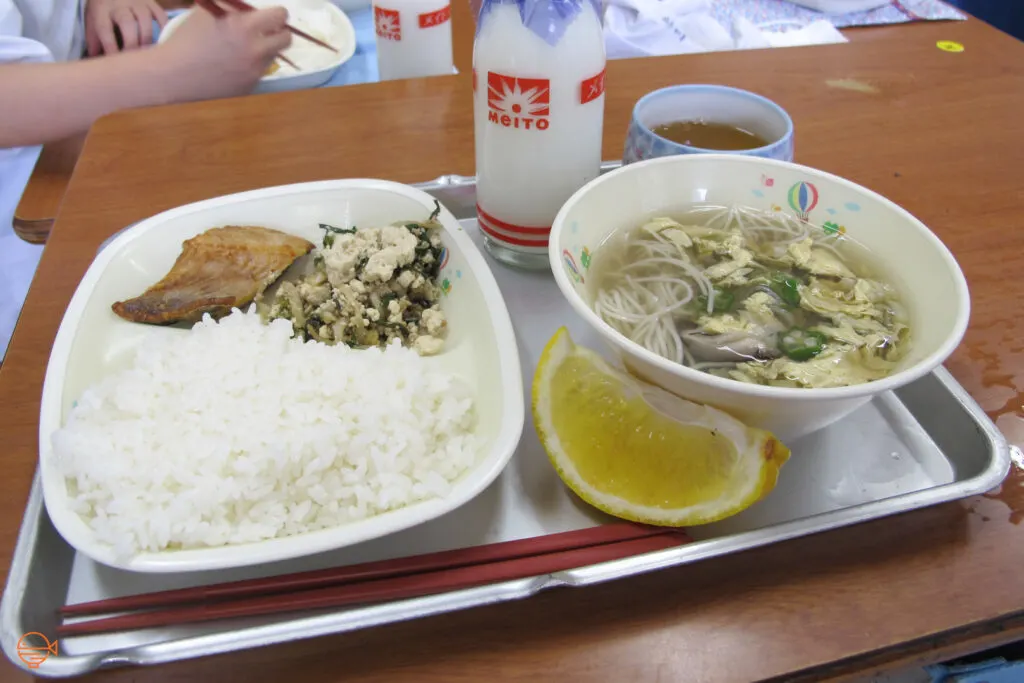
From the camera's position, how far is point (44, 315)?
108 centimetres

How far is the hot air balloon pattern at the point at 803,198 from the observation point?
0.96 meters

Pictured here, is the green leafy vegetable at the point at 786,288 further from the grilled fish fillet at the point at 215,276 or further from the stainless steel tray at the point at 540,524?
the grilled fish fillet at the point at 215,276

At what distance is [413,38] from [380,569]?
1.45 metres

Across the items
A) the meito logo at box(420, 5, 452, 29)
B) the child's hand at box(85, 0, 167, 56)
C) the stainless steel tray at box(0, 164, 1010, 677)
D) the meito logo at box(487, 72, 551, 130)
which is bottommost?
the stainless steel tray at box(0, 164, 1010, 677)

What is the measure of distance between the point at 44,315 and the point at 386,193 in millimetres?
618

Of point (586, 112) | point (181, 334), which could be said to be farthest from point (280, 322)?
point (586, 112)

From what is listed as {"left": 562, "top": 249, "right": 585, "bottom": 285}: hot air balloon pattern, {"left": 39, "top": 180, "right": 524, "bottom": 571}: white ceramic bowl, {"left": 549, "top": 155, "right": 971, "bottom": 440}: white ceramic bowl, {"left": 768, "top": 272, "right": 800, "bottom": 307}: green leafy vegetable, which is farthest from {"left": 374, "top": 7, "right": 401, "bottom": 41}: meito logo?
{"left": 768, "top": 272, "right": 800, "bottom": 307}: green leafy vegetable

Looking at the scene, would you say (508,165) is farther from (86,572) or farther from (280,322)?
(86,572)

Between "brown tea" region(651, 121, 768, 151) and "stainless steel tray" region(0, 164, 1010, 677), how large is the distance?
0.52 metres

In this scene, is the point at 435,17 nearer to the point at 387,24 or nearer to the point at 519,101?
the point at 387,24

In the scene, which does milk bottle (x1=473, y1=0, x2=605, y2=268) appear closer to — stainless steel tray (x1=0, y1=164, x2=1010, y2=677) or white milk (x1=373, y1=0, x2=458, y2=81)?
stainless steel tray (x1=0, y1=164, x2=1010, y2=677)

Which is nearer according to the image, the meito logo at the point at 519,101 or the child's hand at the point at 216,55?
the meito logo at the point at 519,101

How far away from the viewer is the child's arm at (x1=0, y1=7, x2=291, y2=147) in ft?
5.01

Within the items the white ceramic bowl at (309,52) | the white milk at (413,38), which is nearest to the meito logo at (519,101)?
the white milk at (413,38)
